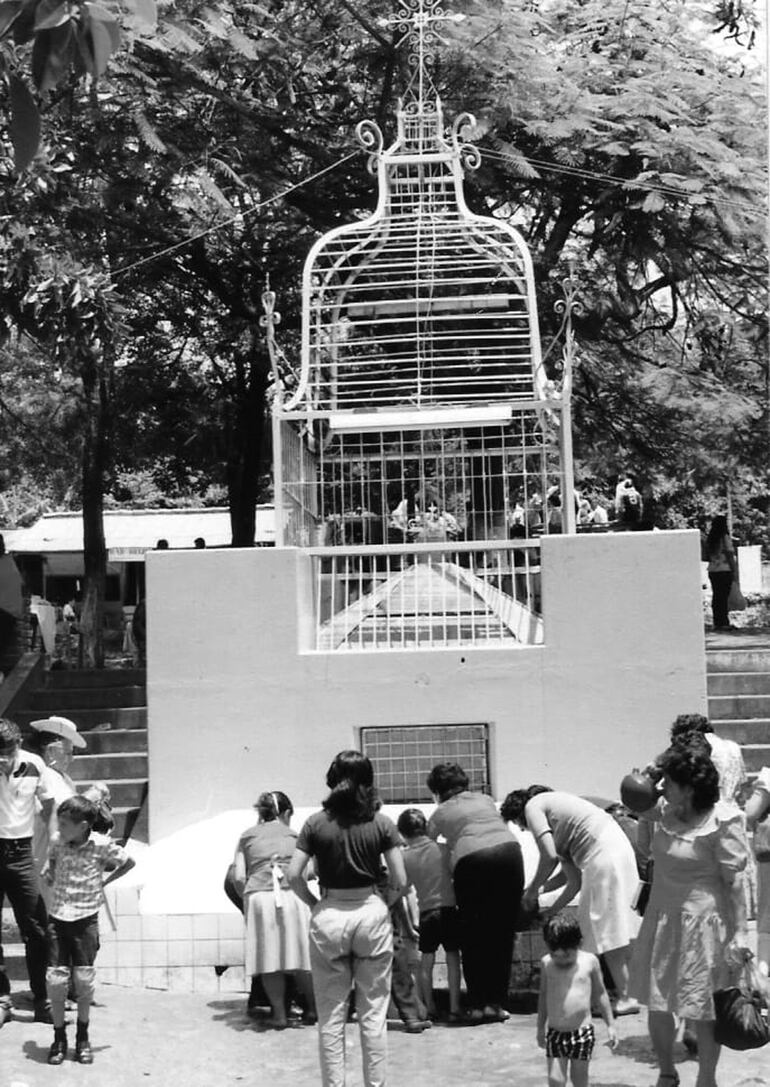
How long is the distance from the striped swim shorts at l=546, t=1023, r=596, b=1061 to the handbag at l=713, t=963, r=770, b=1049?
1.74 ft

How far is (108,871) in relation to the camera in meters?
8.53

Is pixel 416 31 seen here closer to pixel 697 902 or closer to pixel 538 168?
pixel 538 168

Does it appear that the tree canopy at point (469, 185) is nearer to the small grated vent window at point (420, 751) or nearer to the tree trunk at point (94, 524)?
the tree trunk at point (94, 524)

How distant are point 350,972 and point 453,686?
15.8ft

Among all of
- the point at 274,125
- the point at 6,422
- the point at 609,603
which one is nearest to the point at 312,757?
the point at 609,603

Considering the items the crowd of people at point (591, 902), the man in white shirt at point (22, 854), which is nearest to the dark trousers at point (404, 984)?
the crowd of people at point (591, 902)

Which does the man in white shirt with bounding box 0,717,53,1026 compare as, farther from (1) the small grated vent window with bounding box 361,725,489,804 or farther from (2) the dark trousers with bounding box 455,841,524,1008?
(1) the small grated vent window with bounding box 361,725,489,804

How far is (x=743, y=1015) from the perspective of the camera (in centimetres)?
662

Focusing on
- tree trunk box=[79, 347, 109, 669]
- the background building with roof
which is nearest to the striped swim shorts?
tree trunk box=[79, 347, 109, 669]

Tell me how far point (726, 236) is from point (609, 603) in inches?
261

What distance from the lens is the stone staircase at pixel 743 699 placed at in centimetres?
1307

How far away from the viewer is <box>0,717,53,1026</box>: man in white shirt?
8.76 meters

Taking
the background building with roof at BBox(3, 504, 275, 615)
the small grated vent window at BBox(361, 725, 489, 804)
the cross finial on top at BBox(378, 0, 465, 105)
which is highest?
the cross finial on top at BBox(378, 0, 465, 105)

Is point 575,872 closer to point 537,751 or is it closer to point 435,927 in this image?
point 435,927
